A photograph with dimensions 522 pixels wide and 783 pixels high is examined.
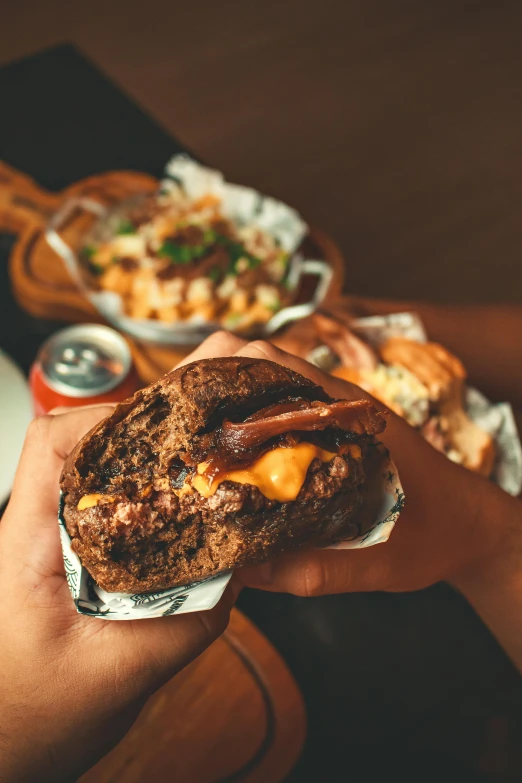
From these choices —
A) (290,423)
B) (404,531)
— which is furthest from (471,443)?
(290,423)

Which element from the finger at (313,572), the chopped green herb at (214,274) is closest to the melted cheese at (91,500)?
the finger at (313,572)

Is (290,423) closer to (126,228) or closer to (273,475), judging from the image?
(273,475)

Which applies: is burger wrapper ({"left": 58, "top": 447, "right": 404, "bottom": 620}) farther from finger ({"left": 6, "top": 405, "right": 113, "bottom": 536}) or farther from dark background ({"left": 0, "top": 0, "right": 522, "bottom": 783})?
dark background ({"left": 0, "top": 0, "right": 522, "bottom": 783})

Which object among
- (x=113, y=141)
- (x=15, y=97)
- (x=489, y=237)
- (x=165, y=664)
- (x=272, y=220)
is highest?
(x=15, y=97)

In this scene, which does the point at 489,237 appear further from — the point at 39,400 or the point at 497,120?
the point at 39,400

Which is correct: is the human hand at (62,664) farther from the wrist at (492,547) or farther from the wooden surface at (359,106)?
the wooden surface at (359,106)

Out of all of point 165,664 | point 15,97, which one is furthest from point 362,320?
point 15,97

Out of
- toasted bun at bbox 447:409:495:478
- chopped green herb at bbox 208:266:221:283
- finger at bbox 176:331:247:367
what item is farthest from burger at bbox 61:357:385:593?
chopped green herb at bbox 208:266:221:283
